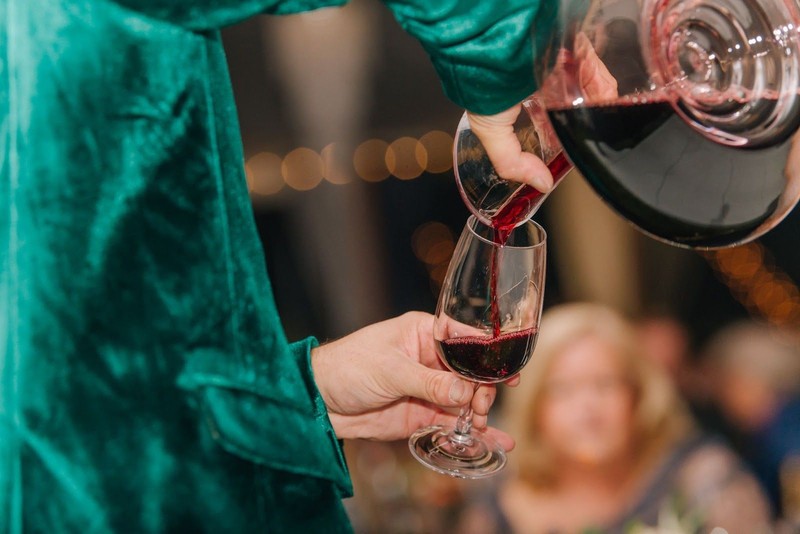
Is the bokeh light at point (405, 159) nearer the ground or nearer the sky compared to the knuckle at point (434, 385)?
nearer the sky

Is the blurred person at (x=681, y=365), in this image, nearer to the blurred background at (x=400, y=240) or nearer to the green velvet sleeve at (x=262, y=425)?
the blurred background at (x=400, y=240)

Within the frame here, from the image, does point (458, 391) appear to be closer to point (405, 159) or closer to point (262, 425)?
point (262, 425)

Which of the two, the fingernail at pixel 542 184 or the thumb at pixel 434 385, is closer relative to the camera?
the fingernail at pixel 542 184

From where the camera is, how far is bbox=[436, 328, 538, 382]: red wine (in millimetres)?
730

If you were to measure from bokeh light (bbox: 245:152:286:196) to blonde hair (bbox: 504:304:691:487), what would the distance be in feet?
3.08

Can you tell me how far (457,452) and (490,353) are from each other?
14 cm

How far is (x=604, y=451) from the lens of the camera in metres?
2.05

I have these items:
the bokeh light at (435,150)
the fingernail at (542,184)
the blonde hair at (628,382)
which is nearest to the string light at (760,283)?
the blonde hair at (628,382)

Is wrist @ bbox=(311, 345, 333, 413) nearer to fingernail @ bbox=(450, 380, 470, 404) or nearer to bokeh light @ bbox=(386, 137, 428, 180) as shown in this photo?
fingernail @ bbox=(450, 380, 470, 404)

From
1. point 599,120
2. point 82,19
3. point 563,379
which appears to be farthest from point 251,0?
point 563,379

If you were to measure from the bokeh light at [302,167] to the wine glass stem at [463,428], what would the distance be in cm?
161

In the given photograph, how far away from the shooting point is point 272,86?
231 centimetres

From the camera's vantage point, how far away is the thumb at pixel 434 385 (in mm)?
748

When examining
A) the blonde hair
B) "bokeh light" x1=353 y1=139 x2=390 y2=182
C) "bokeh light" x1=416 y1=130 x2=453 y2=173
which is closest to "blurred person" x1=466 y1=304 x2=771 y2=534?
the blonde hair
